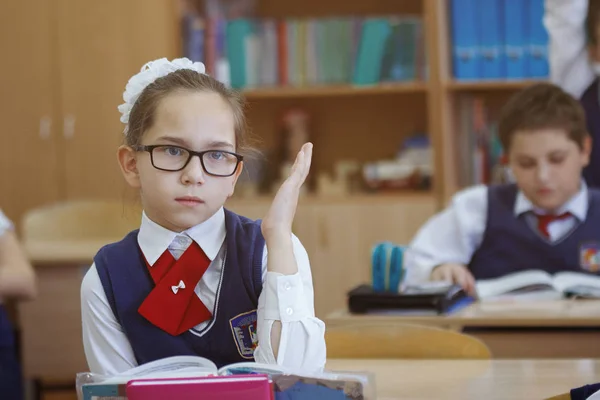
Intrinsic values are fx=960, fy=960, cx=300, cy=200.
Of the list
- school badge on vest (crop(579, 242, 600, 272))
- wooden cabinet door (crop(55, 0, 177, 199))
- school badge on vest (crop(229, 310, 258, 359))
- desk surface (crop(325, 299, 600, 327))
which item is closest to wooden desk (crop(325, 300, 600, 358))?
desk surface (crop(325, 299, 600, 327))

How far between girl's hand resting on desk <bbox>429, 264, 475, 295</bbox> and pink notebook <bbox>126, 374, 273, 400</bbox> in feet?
4.78

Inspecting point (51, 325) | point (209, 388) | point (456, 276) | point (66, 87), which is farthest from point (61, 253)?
point (209, 388)

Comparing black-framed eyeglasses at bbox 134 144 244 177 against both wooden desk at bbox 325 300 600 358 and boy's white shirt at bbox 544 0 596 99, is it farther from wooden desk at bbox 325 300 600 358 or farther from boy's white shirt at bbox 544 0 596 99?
boy's white shirt at bbox 544 0 596 99

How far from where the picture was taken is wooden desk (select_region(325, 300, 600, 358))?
2150 millimetres

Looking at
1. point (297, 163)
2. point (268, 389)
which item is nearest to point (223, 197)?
point (297, 163)

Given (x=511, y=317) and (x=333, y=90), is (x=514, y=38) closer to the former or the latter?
(x=333, y=90)

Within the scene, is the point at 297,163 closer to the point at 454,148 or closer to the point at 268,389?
the point at 268,389

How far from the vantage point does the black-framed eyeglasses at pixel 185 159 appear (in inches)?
55.4

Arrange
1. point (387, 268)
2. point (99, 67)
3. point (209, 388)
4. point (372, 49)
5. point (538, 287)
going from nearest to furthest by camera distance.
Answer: point (209, 388)
point (387, 268)
point (538, 287)
point (372, 49)
point (99, 67)

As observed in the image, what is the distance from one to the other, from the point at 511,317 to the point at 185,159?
3.42ft

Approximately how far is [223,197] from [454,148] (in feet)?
8.59

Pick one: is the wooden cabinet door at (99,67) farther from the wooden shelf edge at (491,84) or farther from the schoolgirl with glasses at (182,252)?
the schoolgirl with glasses at (182,252)

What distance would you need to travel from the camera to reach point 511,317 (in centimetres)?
216

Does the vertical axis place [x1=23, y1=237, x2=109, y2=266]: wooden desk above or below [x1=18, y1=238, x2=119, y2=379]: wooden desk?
above
